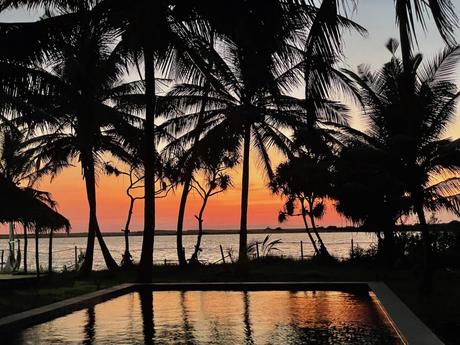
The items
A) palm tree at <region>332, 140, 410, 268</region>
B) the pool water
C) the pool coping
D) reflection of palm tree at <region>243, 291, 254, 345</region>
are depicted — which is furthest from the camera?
palm tree at <region>332, 140, 410, 268</region>

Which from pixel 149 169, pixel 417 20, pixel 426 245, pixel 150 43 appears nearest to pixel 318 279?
pixel 426 245

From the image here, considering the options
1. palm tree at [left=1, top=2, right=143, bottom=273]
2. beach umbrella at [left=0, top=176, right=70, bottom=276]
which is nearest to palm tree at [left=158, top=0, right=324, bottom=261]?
palm tree at [left=1, top=2, right=143, bottom=273]

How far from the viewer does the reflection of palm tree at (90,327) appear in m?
8.39

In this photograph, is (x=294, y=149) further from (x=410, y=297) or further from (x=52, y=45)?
(x=52, y=45)

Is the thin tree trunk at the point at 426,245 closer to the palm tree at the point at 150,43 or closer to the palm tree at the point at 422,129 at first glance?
the palm tree at the point at 422,129

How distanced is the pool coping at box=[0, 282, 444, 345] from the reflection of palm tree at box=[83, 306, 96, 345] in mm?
347

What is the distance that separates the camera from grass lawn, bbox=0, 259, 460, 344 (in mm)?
10492

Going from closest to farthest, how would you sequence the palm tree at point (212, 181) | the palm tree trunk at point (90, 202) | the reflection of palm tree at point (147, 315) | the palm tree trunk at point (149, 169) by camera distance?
1. the reflection of palm tree at point (147, 315)
2. the palm tree trunk at point (149, 169)
3. the palm tree trunk at point (90, 202)
4. the palm tree at point (212, 181)

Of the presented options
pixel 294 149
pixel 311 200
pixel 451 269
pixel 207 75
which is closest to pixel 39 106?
pixel 207 75

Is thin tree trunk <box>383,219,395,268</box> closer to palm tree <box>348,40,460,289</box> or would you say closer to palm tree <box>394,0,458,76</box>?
palm tree <box>348,40,460,289</box>

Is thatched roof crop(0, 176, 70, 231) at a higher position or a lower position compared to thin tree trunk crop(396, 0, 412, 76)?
lower

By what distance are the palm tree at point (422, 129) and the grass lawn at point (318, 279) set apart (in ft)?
4.08

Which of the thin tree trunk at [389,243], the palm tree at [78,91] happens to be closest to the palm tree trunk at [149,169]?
the palm tree at [78,91]

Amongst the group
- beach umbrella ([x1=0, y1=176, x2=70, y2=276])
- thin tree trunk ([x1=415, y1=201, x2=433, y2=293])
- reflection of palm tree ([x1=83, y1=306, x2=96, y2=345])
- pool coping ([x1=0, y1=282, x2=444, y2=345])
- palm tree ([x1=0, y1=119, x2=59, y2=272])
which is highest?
palm tree ([x1=0, y1=119, x2=59, y2=272])
